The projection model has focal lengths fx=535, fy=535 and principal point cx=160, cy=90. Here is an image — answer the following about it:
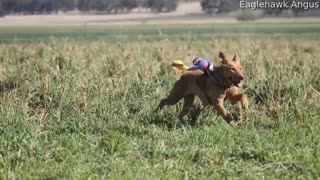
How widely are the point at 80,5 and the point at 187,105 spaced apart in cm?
3304

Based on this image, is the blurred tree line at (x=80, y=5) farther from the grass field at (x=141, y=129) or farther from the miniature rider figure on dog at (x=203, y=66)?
the miniature rider figure on dog at (x=203, y=66)

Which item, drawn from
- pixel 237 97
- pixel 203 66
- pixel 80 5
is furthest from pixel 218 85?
pixel 80 5

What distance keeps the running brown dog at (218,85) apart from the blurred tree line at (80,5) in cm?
1847

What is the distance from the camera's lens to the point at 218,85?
6562 mm

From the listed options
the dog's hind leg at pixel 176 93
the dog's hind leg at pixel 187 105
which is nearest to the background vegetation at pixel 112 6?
the dog's hind leg at pixel 187 105

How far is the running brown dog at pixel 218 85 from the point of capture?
6375 millimetres

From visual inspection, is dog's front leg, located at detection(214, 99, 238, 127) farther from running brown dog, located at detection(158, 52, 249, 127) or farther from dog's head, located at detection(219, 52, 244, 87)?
dog's head, located at detection(219, 52, 244, 87)

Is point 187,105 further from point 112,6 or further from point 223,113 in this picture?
point 112,6

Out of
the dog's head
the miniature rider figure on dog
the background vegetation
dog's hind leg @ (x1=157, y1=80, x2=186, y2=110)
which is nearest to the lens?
the dog's head

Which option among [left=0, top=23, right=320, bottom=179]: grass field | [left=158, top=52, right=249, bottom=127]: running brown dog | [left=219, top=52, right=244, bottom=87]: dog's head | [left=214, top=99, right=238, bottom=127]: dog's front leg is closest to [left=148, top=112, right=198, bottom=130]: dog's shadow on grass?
[left=0, top=23, right=320, bottom=179]: grass field

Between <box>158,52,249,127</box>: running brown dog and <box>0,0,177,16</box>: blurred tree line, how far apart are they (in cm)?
1847

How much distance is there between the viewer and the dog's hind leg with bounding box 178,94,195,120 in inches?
280

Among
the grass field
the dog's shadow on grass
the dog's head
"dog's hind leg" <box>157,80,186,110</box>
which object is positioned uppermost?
the dog's head

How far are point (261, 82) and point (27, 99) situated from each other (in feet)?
12.0
